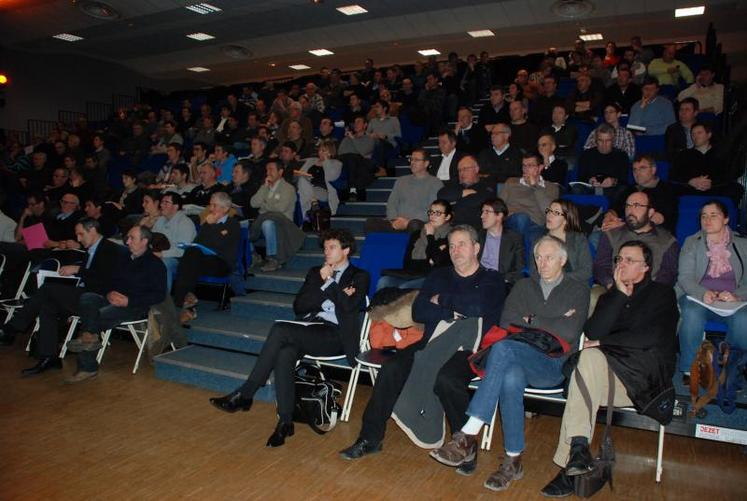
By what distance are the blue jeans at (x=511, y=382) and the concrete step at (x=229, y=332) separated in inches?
82.1

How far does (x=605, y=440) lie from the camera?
2.82 m

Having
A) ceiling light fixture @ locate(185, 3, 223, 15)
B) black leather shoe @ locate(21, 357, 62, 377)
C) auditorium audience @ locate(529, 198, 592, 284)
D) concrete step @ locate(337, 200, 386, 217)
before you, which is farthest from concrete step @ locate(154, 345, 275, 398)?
ceiling light fixture @ locate(185, 3, 223, 15)

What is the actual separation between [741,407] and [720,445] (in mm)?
336

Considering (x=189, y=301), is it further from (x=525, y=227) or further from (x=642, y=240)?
(x=642, y=240)

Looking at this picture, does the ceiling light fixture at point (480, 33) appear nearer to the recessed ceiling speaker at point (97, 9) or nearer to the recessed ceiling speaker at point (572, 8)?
the recessed ceiling speaker at point (572, 8)

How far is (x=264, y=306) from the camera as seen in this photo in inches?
194

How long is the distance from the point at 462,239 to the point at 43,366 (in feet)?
11.5

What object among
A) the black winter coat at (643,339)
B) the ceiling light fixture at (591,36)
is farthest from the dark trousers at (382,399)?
the ceiling light fixture at (591,36)

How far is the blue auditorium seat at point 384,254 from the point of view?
4.54 metres

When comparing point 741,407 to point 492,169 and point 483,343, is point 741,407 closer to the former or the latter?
point 483,343

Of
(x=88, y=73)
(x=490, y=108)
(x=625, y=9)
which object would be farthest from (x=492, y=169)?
(x=88, y=73)

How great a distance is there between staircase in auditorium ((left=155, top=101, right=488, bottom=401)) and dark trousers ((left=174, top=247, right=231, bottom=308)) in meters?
0.26

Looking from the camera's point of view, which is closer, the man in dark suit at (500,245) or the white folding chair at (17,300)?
the man in dark suit at (500,245)

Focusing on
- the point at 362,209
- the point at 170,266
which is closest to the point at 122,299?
the point at 170,266
